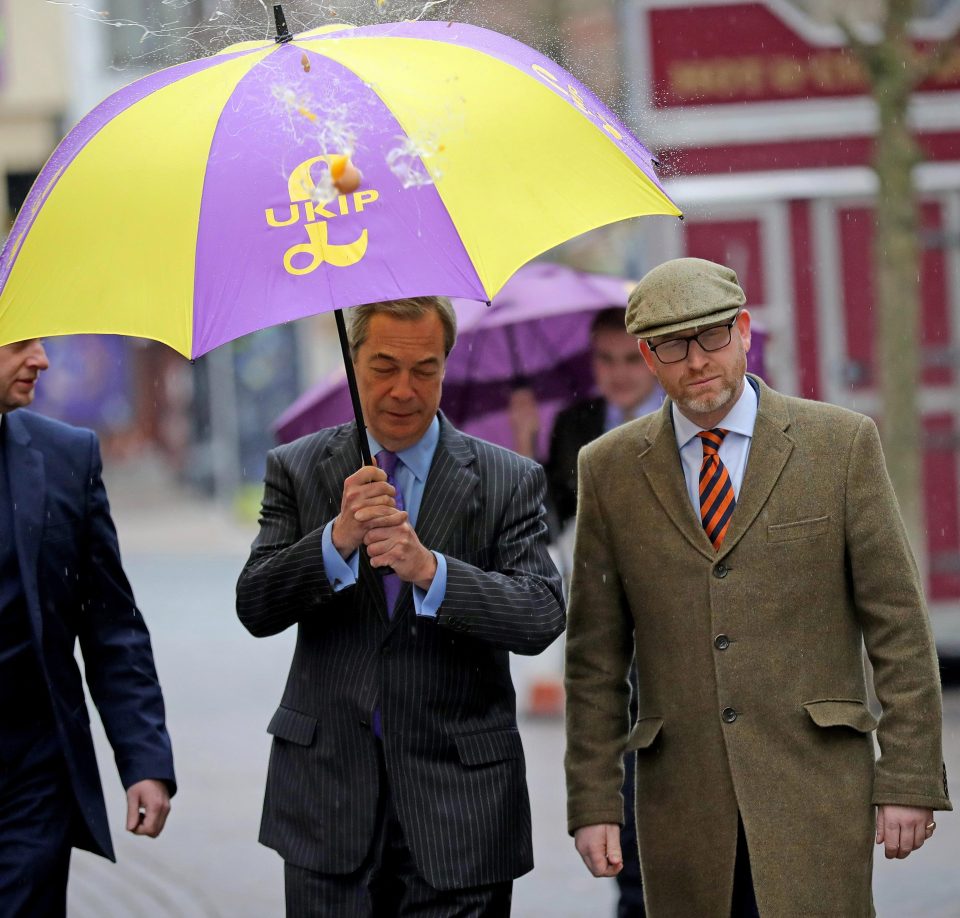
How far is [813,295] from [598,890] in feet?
13.5

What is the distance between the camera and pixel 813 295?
10.6m

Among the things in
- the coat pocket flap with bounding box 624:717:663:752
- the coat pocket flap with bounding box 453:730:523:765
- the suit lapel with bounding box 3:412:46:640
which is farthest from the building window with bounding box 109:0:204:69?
the coat pocket flap with bounding box 624:717:663:752

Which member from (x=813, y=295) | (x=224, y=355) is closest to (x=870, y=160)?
(x=813, y=295)

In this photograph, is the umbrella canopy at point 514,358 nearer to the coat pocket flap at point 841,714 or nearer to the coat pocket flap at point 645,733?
the coat pocket flap at point 645,733

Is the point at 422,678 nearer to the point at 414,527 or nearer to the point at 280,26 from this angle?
the point at 414,527

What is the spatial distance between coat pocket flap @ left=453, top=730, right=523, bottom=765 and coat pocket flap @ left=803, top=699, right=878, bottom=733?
24.3 inches

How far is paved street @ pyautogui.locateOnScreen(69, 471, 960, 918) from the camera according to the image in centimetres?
747

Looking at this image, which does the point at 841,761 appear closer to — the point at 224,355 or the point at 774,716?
the point at 774,716

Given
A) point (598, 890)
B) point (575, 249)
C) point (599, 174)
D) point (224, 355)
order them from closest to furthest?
point (599, 174)
point (598, 890)
point (575, 249)
point (224, 355)

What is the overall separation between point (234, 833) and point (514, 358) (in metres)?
3.24

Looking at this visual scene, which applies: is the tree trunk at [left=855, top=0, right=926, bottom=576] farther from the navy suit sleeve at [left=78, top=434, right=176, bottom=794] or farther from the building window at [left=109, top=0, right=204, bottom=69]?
the navy suit sleeve at [left=78, top=434, right=176, bottom=794]

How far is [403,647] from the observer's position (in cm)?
404

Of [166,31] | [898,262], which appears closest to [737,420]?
[166,31]

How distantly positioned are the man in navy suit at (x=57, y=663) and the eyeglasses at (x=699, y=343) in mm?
1402
